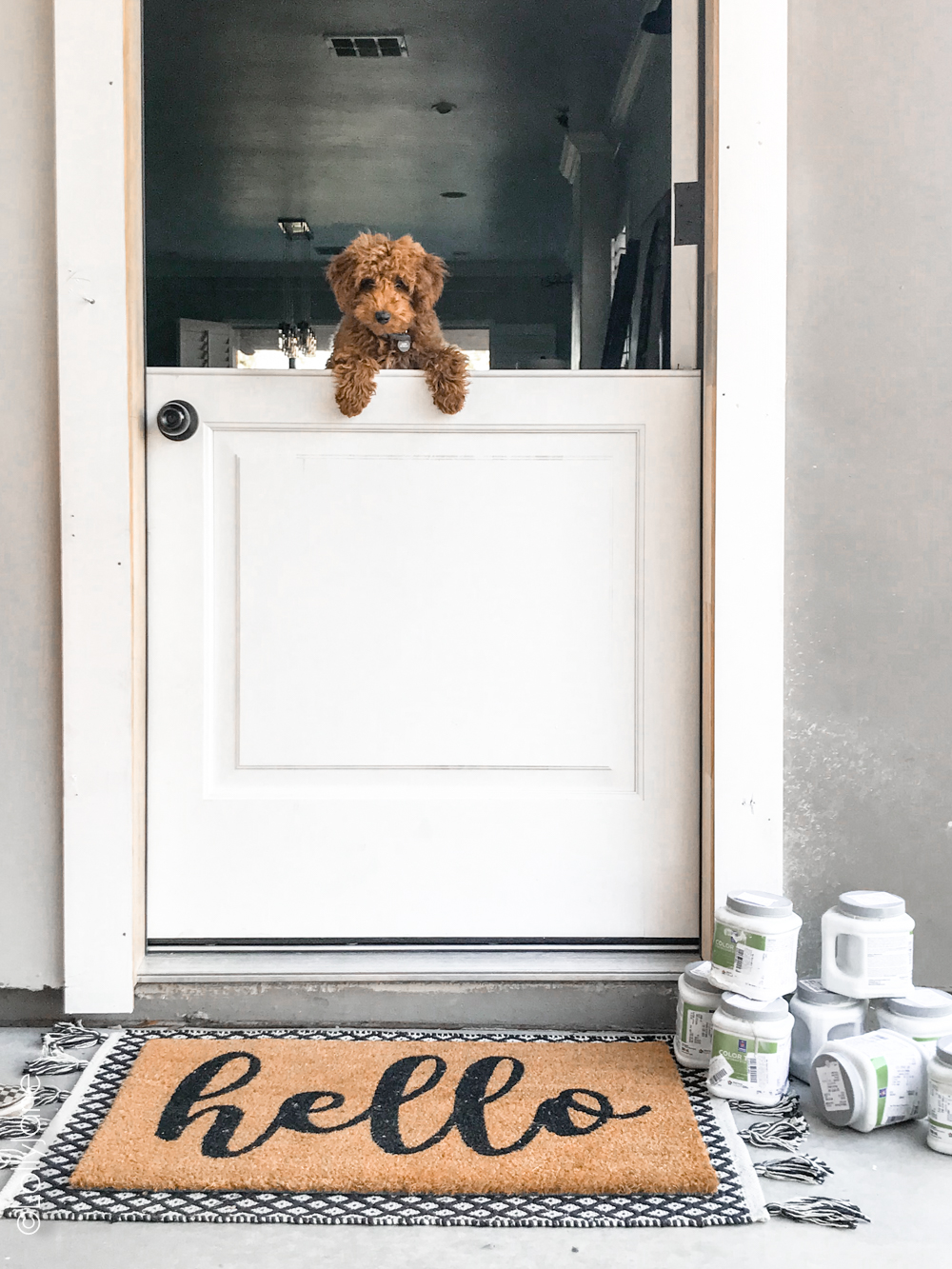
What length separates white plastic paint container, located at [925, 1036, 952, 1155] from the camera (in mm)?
1208

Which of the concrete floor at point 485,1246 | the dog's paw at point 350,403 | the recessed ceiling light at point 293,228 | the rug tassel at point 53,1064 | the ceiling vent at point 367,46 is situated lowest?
the concrete floor at point 485,1246

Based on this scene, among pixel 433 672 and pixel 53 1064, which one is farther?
pixel 433 672

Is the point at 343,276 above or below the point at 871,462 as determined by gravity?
above

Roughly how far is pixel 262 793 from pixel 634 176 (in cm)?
141

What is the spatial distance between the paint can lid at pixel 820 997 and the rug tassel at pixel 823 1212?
310 mm

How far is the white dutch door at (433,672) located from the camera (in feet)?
5.16

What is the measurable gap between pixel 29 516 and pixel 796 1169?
1.38 m

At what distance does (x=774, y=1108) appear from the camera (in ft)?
4.30

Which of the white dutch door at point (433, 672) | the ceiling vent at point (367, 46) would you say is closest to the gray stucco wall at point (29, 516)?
the white dutch door at point (433, 672)

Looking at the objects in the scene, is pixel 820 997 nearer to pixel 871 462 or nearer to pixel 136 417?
pixel 871 462

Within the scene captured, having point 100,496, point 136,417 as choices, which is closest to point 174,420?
point 136,417

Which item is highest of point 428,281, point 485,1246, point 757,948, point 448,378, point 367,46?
point 367,46

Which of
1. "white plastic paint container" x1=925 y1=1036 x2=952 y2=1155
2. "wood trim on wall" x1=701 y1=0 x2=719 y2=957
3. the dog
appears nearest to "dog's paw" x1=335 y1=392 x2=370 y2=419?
the dog

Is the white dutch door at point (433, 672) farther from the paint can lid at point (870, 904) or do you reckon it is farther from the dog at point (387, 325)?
the paint can lid at point (870, 904)
